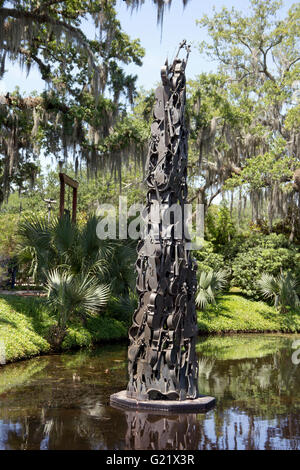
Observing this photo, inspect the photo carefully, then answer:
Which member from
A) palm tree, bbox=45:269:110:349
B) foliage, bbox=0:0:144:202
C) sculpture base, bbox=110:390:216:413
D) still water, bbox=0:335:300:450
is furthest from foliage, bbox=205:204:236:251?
sculpture base, bbox=110:390:216:413

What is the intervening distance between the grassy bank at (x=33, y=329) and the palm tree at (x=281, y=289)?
7.38 metres

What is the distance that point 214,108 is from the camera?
19.3 m

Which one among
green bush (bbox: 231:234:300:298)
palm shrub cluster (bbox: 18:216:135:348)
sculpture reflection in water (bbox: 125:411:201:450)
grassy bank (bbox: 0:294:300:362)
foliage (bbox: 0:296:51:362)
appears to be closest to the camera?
A: sculpture reflection in water (bbox: 125:411:201:450)

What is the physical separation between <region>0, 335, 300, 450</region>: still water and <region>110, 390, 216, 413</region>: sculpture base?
0.14 meters

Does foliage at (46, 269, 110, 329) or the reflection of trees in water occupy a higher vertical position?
foliage at (46, 269, 110, 329)

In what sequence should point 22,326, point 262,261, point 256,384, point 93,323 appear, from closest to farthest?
point 256,384, point 22,326, point 93,323, point 262,261

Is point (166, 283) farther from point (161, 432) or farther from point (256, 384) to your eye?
point (256, 384)

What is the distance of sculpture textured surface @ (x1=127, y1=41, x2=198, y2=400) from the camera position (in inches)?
251

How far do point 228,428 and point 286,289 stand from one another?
13.9 m

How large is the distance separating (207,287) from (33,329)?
8226mm

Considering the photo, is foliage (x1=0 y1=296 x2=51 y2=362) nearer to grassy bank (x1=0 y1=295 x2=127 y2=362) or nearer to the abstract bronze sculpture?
grassy bank (x1=0 y1=295 x2=127 y2=362)

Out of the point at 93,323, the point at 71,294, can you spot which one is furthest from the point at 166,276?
the point at 93,323

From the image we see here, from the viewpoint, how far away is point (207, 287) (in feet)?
59.1
